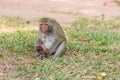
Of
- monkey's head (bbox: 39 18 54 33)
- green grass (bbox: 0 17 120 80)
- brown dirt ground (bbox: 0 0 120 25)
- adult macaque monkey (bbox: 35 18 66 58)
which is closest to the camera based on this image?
green grass (bbox: 0 17 120 80)

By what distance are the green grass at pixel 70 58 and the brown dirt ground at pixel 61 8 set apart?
2072mm

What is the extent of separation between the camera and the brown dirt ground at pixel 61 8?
13866 millimetres

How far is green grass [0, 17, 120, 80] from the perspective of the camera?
7652mm

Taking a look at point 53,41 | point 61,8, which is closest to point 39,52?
point 53,41

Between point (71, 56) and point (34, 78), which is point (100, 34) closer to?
point (71, 56)

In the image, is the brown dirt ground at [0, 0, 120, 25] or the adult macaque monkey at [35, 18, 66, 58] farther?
the brown dirt ground at [0, 0, 120, 25]

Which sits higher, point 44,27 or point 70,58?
point 44,27

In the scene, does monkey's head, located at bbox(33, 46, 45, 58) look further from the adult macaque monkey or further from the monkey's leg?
the monkey's leg

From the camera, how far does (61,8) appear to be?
596 inches

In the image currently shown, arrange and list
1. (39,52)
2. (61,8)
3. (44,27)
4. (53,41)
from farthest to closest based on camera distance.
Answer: (61,8)
(53,41)
(39,52)
(44,27)

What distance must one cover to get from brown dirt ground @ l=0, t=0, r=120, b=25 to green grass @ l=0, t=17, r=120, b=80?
207 centimetres

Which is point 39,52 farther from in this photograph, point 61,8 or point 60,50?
point 61,8

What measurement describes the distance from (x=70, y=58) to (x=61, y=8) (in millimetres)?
6605

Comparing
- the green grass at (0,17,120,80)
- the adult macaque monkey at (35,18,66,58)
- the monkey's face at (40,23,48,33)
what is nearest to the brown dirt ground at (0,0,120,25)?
the green grass at (0,17,120,80)
